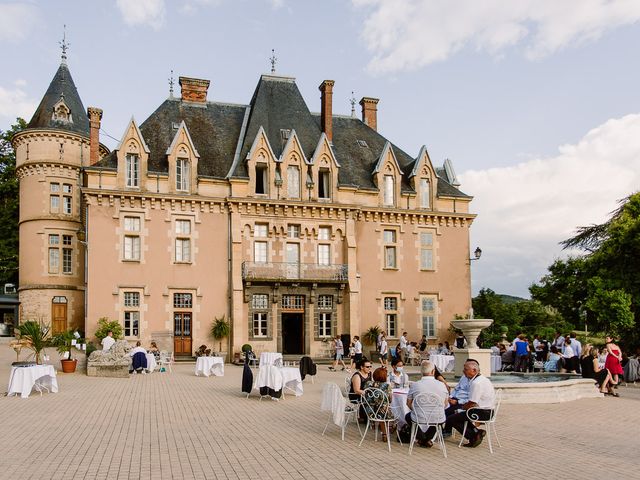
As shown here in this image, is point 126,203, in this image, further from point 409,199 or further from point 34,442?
point 34,442

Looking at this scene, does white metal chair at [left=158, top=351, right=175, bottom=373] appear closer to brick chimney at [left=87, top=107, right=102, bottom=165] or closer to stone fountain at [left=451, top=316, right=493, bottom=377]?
brick chimney at [left=87, top=107, right=102, bottom=165]

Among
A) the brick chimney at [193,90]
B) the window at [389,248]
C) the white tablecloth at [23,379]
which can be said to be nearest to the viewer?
the white tablecloth at [23,379]

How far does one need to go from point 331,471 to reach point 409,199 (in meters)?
27.6

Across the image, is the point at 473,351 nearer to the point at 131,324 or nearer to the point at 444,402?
the point at 444,402

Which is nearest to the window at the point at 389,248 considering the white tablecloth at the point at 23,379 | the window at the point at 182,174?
the window at the point at 182,174

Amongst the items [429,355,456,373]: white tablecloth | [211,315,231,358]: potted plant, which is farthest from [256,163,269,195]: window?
[429,355,456,373]: white tablecloth

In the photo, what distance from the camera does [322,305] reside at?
3325cm

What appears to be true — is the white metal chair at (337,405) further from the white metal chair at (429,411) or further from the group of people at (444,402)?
the white metal chair at (429,411)

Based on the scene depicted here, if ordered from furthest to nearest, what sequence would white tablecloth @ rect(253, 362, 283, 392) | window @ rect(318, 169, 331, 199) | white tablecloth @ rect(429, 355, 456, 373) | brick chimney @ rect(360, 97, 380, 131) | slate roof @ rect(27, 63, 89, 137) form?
brick chimney @ rect(360, 97, 380, 131) < slate roof @ rect(27, 63, 89, 137) < window @ rect(318, 169, 331, 199) < white tablecloth @ rect(429, 355, 456, 373) < white tablecloth @ rect(253, 362, 283, 392)

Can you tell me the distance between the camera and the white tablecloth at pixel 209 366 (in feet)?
76.2

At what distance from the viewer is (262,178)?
33.7m

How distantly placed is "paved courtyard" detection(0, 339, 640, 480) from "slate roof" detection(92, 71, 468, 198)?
18.8 metres

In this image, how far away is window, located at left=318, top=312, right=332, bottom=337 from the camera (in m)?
33.1

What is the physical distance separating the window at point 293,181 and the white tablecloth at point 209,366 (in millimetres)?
12102
